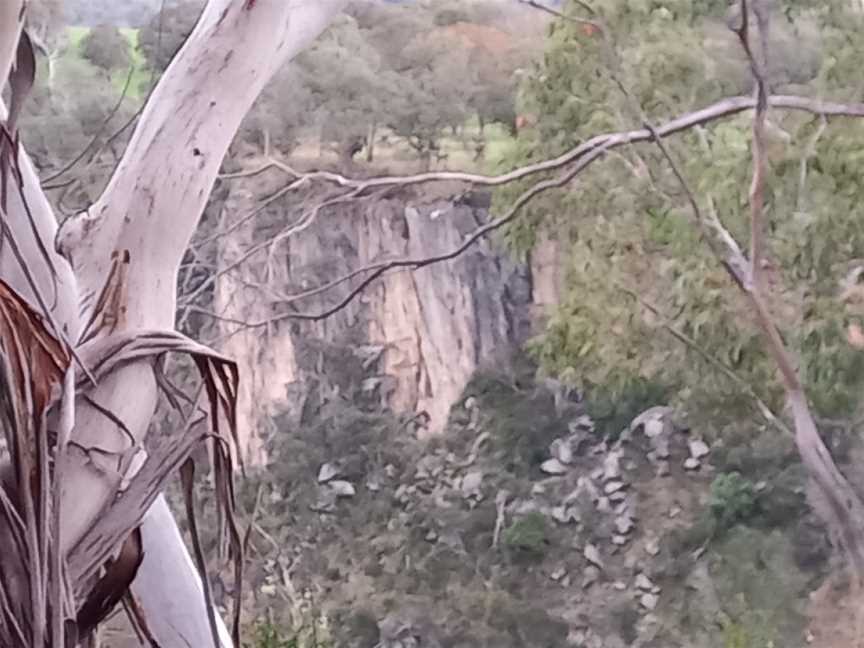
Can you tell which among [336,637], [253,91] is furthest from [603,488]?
[253,91]

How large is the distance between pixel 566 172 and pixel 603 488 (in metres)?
0.34

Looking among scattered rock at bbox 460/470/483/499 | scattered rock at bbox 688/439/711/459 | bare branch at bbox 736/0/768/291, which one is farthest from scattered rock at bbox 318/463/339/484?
bare branch at bbox 736/0/768/291

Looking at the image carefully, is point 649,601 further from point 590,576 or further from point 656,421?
point 656,421

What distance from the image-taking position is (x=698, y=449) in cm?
107

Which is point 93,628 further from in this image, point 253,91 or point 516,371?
point 516,371

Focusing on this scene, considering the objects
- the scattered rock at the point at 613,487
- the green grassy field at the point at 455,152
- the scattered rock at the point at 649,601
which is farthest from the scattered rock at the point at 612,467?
the green grassy field at the point at 455,152

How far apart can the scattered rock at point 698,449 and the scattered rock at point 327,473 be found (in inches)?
14.5

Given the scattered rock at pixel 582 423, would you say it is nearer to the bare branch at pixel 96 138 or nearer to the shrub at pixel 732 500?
the shrub at pixel 732 500

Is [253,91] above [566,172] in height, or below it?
below

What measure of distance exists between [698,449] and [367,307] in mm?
376

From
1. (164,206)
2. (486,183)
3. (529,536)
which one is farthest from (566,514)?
(164,206)

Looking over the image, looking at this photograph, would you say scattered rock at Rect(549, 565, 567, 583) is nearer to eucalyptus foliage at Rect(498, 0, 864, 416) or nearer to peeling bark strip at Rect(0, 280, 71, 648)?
eucalyptus foliage at Rect(498, 0, 864, 416)

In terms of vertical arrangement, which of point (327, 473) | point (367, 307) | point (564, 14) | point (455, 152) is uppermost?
point (564, 14)

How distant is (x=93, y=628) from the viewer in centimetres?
51
